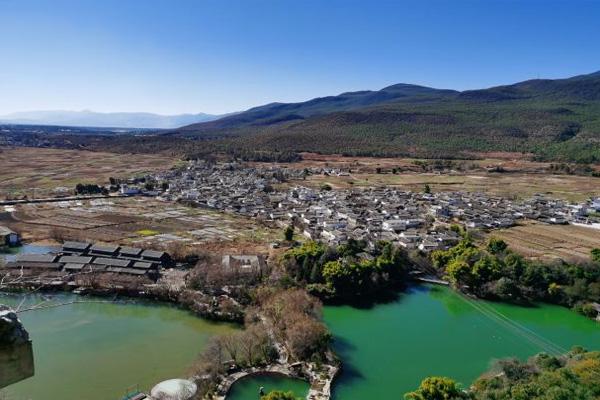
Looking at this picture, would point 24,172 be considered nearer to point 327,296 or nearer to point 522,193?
point 327,296

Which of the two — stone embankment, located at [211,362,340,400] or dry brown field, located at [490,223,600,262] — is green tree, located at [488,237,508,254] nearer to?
dry brown field, located at [490,223,600,262]

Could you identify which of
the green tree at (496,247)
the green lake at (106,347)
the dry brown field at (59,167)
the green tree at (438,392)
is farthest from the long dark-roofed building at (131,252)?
the dry brown field at (59,167)

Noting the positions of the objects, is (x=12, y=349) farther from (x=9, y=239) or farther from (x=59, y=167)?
(x=59, y=167)

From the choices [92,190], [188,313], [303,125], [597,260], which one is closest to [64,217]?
[92,190]

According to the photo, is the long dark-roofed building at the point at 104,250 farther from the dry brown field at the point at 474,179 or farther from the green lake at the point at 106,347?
the dry brown field at the point at 474,179

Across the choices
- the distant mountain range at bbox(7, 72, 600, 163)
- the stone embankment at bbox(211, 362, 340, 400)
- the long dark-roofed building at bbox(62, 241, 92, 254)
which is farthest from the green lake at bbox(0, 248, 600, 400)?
the distant mountain range at bbox(7, 72, 600, 163)

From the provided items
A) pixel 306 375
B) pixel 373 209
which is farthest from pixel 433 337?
pixel 373 209
